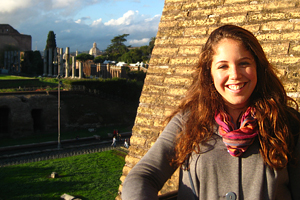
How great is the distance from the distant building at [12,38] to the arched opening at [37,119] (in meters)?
41.3

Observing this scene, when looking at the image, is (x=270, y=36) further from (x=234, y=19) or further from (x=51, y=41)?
(x=51, y=41)

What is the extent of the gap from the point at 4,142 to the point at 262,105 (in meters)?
27.1

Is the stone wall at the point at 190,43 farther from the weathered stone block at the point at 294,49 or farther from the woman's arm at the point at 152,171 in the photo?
the woman's arm at the point at 152,171

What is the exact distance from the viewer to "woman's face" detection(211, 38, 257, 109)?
5.83 feet

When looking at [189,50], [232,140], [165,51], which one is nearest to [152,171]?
[232,140]

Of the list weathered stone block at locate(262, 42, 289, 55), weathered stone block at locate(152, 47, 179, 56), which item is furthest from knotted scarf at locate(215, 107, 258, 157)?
weathered stone block at locate(152, 47, 179, 56)

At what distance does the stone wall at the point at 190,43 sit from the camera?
9.77ft

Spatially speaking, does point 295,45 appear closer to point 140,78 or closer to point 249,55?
point 249,55

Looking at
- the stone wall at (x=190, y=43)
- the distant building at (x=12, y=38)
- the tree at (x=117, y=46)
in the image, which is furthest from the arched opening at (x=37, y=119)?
the tree at (x=117, y=46)

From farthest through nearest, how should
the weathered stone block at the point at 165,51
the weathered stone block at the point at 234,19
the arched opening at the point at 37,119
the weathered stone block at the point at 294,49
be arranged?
the arched opening at the point at 37,119, the weathered stone block at the point at 165,51, the weathered stone block at the point at 234,19, the weathered stone block at the point at 294,49

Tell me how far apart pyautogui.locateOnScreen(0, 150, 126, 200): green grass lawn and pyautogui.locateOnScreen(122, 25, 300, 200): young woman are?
12.9 metres

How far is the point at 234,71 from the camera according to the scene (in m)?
1.77

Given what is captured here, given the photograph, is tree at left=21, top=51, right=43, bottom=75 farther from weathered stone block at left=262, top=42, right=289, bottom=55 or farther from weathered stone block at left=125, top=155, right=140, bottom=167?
weathered stone block at left=262, top=42, right=289, bottom=55

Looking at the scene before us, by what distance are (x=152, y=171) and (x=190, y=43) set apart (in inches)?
97.0
